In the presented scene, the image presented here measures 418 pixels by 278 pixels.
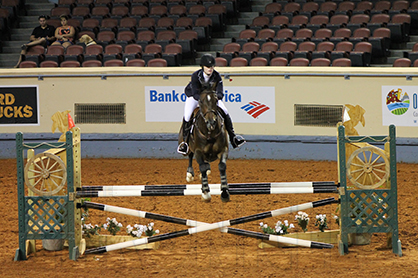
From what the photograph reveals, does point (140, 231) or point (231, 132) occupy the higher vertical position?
point (231, 132)

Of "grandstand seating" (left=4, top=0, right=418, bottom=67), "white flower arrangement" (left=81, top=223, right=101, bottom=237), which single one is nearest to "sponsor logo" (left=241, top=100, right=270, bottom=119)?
"grandstand seating" (left=4, top=0, right=418, bottom=67)

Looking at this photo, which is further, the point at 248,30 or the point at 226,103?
the point at 248,30

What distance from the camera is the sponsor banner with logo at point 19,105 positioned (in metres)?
13.4

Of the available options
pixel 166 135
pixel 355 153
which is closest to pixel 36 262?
pixel 355 153

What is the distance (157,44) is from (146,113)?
9.53 feet

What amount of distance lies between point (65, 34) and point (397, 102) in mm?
9400

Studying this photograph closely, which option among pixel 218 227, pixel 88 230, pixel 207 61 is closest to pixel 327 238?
pixel 218 227

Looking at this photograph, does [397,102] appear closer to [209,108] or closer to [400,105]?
[400,105]

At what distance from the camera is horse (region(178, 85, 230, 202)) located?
6.02 metres

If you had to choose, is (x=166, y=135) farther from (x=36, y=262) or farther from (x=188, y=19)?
(x=36, y=262)

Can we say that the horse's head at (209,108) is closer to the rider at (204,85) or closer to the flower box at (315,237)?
the rider at (204,85)

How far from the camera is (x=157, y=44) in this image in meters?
15.4

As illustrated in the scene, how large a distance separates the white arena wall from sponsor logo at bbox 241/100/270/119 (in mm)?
23

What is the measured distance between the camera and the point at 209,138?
6.14m
